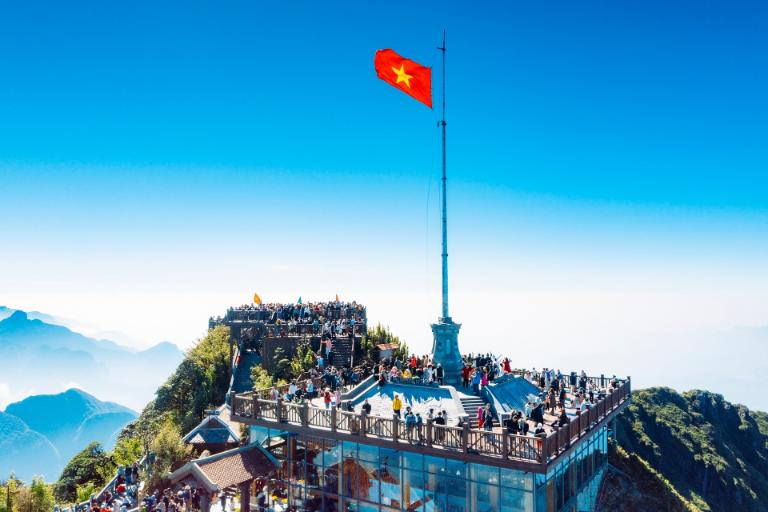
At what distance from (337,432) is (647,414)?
81303 mm

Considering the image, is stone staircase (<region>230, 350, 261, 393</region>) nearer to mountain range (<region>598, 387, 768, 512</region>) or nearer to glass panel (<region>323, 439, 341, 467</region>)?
glass panel (<region>323, 439, 341, 467</region>)

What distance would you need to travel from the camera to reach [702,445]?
88688 millimetres

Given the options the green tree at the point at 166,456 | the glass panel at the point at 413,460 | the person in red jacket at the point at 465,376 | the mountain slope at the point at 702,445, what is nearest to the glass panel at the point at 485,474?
the glass panel at the point at 413,460

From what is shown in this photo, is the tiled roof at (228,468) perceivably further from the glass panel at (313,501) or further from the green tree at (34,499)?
the green tree at (34,499)

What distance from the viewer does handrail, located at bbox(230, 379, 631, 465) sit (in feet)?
66.3

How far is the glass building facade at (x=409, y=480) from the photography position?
21406 mm

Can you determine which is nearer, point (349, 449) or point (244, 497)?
point (244, 497)

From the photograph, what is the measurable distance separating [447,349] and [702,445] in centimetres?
7864

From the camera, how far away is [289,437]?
87.8 ft

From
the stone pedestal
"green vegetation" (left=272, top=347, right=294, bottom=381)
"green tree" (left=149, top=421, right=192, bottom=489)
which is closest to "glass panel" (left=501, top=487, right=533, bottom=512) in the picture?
the stone pedestal

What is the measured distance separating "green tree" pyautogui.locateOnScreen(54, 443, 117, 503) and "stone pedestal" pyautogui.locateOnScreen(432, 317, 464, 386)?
96.6 feet

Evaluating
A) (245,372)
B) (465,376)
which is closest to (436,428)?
(465,376)

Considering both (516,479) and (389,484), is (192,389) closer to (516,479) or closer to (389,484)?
(389,484)

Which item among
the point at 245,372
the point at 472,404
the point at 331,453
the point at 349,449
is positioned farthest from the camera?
the point at 245,372
